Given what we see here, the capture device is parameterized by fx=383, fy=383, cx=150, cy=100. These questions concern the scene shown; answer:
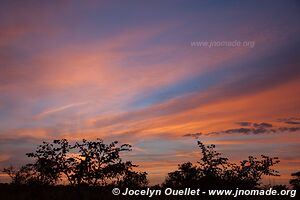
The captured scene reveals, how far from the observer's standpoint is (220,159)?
119 ft

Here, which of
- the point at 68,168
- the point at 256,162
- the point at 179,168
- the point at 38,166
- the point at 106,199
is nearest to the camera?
the point at 106,199

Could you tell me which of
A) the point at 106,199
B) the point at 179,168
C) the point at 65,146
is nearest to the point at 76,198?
the point at 106,199

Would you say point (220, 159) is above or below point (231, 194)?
above

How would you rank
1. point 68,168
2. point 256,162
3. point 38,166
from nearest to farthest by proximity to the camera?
point 68,168
point 38,166
point 256,162

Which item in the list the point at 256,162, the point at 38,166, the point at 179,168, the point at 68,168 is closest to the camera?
the point at 68,168

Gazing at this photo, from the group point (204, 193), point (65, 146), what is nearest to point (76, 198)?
point (65, 146)

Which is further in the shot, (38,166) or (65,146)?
(38,166)

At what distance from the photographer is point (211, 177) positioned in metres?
37.0

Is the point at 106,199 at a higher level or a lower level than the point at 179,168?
lower

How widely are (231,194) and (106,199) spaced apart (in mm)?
11626

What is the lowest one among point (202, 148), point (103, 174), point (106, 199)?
point (106, 199)

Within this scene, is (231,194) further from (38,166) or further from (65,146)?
(38,166)

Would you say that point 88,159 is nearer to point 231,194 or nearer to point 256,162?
point 231,194

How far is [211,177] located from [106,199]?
10701 millimetres
